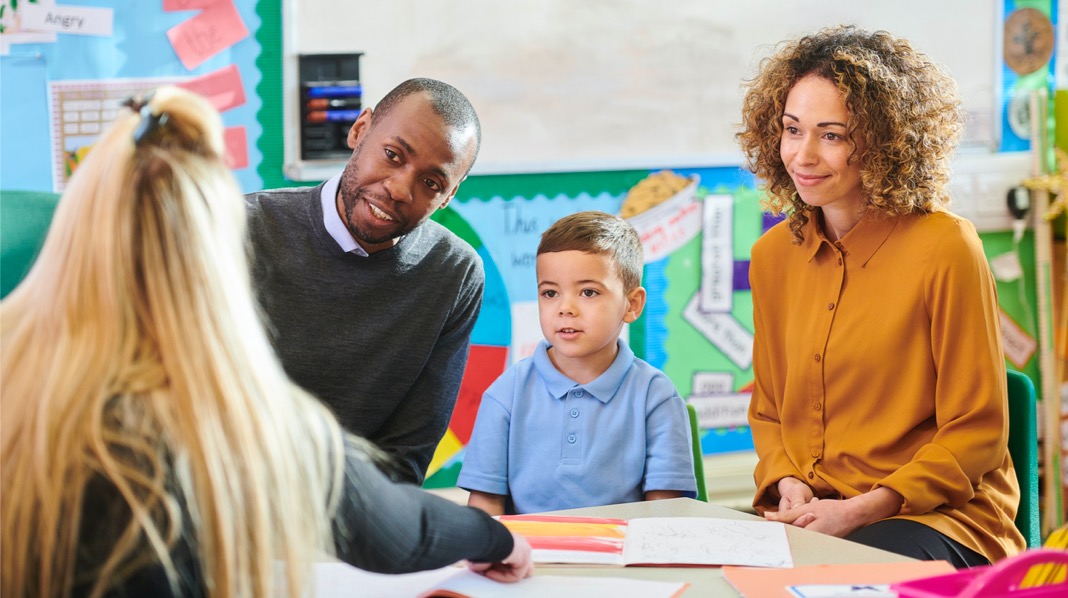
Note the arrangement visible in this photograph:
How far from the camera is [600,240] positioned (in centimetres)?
182

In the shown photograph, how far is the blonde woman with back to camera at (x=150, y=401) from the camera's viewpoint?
2.46ft

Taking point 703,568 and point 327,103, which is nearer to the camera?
point 703,568

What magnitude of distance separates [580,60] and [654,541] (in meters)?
1.71

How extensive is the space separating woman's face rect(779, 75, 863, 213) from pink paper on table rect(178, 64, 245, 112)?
4.32 ft

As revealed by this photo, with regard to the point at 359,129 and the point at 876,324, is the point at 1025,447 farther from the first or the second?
the point at 359,129

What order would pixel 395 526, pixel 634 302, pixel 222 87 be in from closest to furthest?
pixel 395 526
pixel 634 302
pixel 222 87

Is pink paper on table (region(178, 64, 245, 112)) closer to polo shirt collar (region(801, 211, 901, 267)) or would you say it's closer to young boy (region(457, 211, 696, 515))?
young boy (region(457, 211, 696, 515))

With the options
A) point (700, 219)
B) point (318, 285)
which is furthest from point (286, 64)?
point (700, 219)

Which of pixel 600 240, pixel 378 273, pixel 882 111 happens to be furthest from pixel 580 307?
pixel 882 111

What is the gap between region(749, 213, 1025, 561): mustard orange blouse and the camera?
158cm

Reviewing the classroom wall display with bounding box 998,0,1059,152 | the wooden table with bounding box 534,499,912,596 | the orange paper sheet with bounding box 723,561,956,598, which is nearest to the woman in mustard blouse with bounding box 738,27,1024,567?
the wooden table with bounding box 534,499,912,596

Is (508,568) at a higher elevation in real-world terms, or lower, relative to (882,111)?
lower

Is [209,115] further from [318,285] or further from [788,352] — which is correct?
[788,352]

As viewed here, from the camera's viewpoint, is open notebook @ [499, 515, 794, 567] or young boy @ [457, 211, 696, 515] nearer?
open notebook @ [499, 515, 794, 567]
